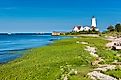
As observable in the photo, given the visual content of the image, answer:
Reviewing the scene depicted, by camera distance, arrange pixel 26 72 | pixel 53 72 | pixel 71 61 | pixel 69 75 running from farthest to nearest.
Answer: pixel 71 61 < pixel 26 72 < pixel 53 72 < pixel 69 75

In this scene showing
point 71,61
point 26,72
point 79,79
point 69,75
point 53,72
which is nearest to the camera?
point 79,79

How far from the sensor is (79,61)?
37.1m

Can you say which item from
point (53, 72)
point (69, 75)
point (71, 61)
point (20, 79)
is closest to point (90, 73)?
point (69, 75)

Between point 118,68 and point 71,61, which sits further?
point 71,61

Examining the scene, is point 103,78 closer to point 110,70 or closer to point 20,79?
point 110,70

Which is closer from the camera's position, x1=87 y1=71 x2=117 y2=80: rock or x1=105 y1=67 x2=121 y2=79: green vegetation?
x1=87 y1=71 x2=117 y2=80: rock

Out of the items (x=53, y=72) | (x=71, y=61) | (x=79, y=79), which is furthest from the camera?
(x=71, y=61)

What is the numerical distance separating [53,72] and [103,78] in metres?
5.28

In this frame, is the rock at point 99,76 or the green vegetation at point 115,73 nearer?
the rock at point 99,76

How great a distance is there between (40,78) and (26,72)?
4.34m

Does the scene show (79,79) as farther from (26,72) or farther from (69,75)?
(26,72)

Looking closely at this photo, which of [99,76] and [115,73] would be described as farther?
[115,73]

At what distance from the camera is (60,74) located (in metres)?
26.6

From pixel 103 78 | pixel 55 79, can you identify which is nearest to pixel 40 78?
pixel 55 79
